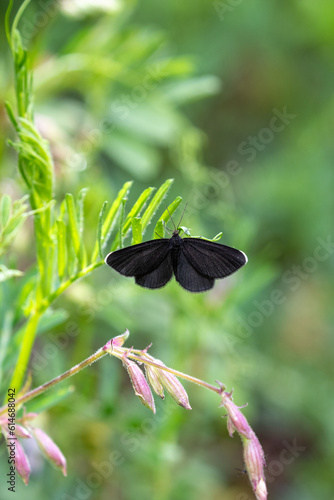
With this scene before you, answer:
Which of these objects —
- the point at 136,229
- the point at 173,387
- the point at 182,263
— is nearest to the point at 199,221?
the point at 182,263

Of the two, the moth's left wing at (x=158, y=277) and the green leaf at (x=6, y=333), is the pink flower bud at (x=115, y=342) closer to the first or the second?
the moth's left wing at (x=158, y=277)

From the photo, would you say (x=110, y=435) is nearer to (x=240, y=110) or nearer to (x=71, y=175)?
(x=71, y=175)

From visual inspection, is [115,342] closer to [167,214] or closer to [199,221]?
[167,214]

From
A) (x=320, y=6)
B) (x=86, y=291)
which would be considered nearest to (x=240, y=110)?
(x=320, y=6)

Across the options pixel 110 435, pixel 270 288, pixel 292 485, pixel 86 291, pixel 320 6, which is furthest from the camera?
pixel 320 6

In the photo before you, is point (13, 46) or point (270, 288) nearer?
point (13, 46)

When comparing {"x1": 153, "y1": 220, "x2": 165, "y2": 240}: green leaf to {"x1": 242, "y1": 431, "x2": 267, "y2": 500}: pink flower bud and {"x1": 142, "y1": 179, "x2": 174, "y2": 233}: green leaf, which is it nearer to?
{"x1": 142, "y1": 179, "x2": 174, "y2": 233}: green leaf

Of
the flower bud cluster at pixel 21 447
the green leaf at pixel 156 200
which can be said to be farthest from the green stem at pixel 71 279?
the flower bud cluster at pixel 21 447
